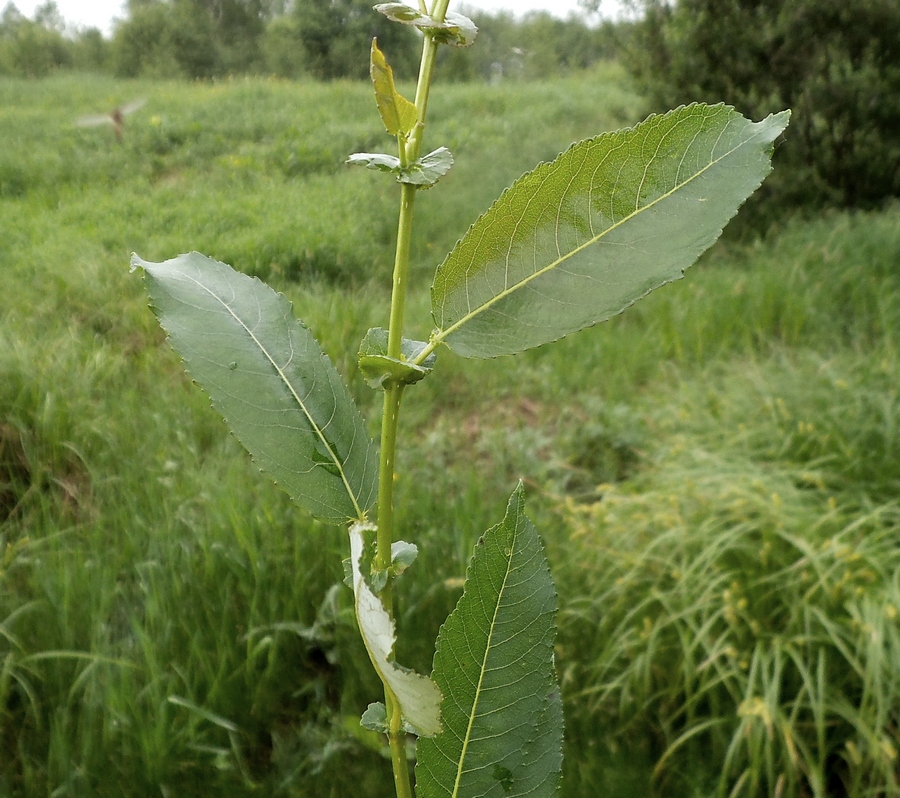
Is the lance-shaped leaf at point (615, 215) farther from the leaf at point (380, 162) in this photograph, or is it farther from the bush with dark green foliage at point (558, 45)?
the bush with dark green foliage at point (558, 45)

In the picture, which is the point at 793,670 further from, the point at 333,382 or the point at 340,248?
the point at 340,248

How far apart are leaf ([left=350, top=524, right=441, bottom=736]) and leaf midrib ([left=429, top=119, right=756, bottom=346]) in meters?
0.09

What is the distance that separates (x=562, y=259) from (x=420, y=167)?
59 millimetres

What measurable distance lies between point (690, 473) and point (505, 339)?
1.55 metres

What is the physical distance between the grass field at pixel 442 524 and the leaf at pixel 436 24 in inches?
40.5

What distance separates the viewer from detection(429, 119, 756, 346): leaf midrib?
235mm

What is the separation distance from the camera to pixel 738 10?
3482 mm

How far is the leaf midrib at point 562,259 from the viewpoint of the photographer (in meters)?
0.24

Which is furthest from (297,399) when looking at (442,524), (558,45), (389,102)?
(558,45)

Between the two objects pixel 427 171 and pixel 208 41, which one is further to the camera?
pixel 208 41

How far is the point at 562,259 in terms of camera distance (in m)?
0.24

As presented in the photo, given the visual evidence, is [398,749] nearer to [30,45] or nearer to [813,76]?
[30,45]

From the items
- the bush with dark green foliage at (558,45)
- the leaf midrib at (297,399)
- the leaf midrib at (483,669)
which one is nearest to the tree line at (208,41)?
the bush with dark green foliage at (558,45)

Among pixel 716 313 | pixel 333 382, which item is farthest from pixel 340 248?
pixel 333 382
